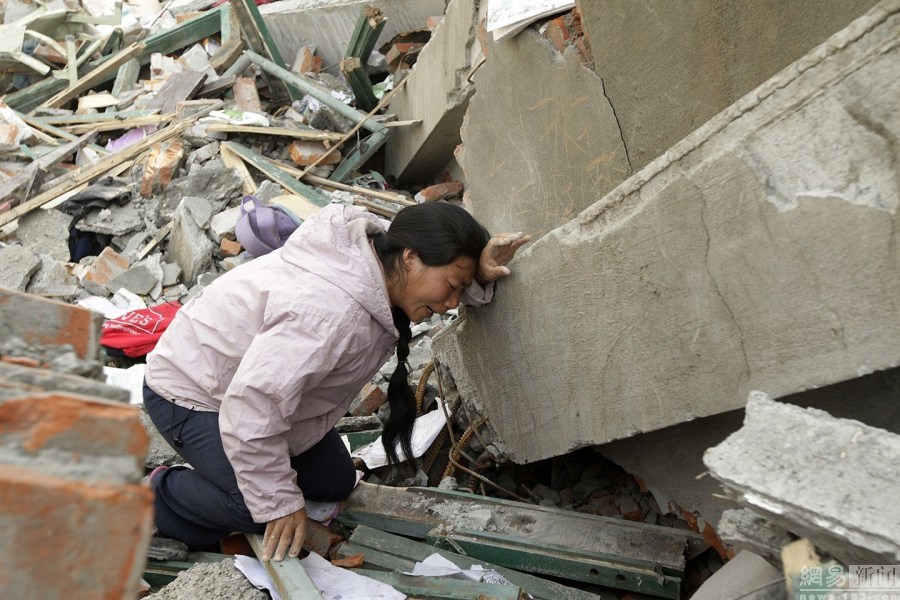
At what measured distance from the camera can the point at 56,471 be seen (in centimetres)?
84

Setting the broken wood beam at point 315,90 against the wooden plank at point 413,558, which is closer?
the wooden plank at point 413,558

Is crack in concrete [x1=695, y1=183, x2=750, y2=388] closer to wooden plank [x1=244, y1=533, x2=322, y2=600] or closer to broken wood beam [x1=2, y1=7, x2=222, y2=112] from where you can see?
wooden plank [x1=244, y1=533, x2=322, y2=600]

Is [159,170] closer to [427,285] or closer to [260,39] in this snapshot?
[260,39]

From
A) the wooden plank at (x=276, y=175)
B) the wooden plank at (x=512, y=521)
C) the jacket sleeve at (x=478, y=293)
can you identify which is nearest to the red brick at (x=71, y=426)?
the jacket sleeve at (x=478, y=293)

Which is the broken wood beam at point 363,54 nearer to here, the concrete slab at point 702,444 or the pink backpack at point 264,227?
the pink backpack at point 264,227

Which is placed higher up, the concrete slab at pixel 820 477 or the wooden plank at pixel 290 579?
the concrete slab at pixel 820 477

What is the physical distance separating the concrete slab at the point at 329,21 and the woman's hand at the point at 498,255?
18.0 feet

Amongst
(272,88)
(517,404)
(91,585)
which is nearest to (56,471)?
(91,585)

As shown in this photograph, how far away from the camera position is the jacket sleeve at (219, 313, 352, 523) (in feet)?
7.34

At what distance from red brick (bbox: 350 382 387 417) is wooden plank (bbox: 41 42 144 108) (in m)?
5.56

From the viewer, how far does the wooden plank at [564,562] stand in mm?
2494

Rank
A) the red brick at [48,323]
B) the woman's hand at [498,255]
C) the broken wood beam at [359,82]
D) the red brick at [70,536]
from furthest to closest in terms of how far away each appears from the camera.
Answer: the broken wood beam at [359,82], the woman's hand at [498,255], the red brick at [48,323], the red brick at [70,536]

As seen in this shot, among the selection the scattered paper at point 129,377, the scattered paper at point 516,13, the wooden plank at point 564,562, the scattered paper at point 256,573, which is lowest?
the wooden plank at point 564,562

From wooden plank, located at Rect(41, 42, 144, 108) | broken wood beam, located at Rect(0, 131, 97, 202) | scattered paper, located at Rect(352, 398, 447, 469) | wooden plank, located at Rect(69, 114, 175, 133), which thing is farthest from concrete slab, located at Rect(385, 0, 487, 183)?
wooden plank, located at Rect(41, 42, 144, 108)
